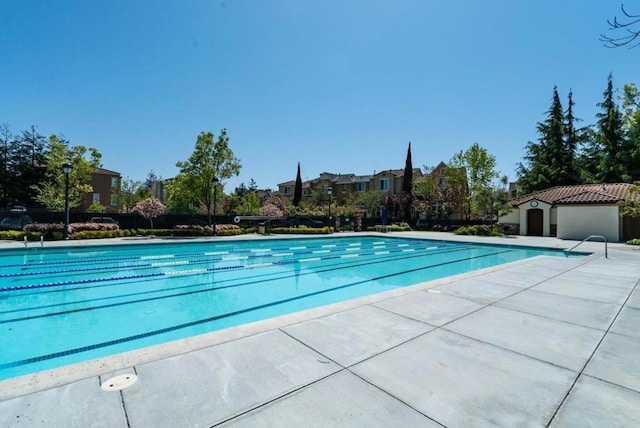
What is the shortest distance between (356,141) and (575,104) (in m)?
24.1

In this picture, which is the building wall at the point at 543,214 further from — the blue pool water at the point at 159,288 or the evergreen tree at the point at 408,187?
the blue pool water at the point at 159,288

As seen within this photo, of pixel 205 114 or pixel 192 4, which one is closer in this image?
pixel 192 4

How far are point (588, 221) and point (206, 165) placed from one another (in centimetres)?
2470

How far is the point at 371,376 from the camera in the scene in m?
2.74

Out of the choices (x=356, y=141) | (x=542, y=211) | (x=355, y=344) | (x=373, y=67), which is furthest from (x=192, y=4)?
(x=542, y=211)

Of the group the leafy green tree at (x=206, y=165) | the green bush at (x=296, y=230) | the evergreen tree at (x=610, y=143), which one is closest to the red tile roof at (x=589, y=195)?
the evergreen tree at (x=610, y=143)

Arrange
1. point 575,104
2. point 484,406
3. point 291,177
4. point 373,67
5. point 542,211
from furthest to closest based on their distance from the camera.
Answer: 1. point 291,177
2. point 575,104
3. point 542,211
4. point 373,67
5. point 484,406

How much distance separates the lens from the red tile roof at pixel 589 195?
1980 centimetres

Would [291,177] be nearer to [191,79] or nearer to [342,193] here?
[342,193]

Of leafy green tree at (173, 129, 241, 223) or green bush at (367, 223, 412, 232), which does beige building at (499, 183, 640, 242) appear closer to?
green bush at (367, 223, 412, 232)

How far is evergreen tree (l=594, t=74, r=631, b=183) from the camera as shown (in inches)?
1105

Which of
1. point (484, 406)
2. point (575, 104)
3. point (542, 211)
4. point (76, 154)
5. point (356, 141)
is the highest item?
point (575, 104)

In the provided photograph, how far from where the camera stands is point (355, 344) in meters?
3.42

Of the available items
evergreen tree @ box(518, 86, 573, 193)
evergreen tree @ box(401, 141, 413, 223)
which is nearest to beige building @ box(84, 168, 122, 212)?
evergreen tree @ box(401, 141, 413, 223)
